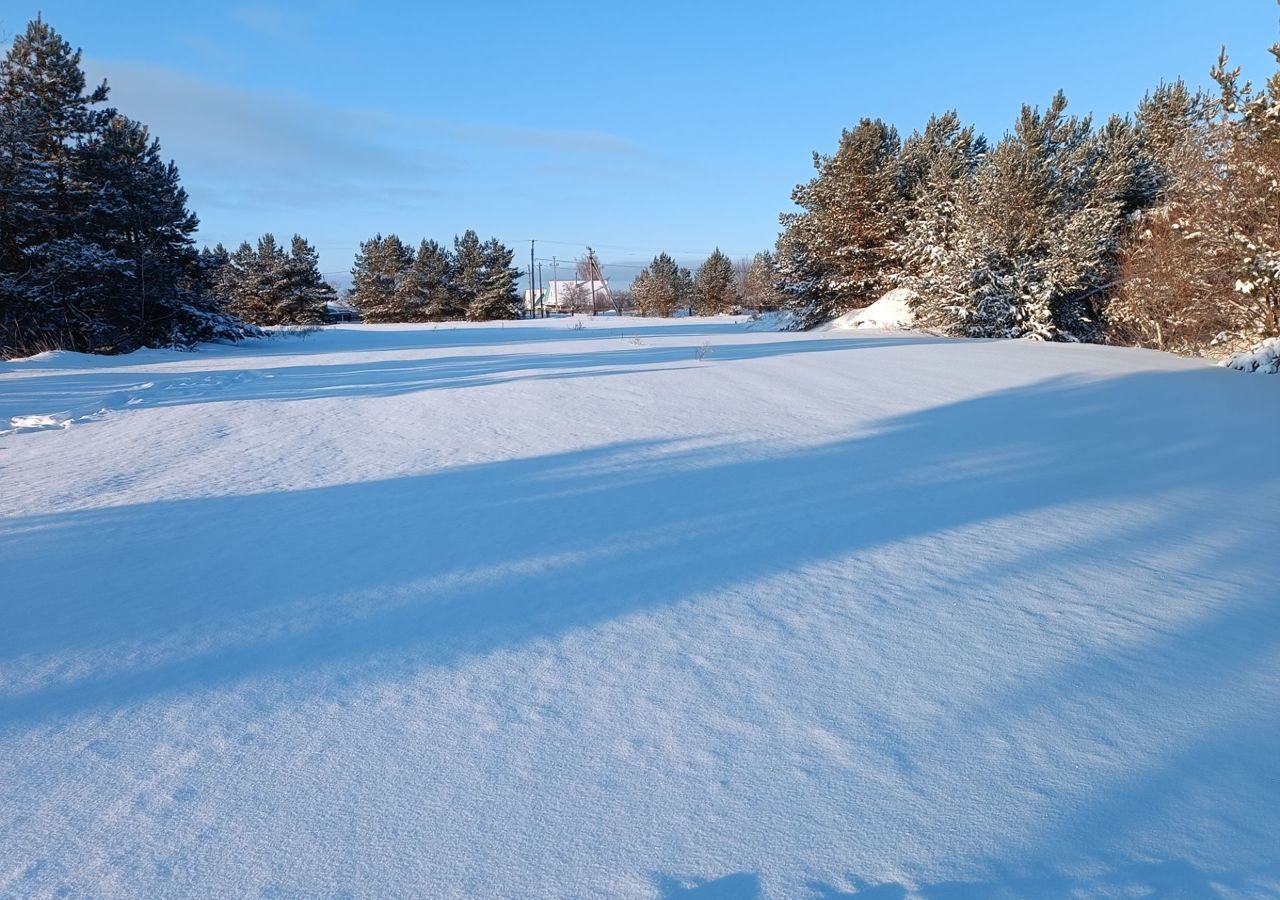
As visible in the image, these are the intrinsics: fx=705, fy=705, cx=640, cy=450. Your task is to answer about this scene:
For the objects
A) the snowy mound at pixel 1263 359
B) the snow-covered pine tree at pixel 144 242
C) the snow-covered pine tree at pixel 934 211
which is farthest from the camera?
the snow-covered pine tree at pixel 934 211

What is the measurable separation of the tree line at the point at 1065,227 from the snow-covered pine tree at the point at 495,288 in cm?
2431

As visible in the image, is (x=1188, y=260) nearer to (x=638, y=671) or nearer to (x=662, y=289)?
(x=638, y=671)

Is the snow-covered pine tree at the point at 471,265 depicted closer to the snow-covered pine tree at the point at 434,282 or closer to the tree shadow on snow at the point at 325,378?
the snow-covered pine tree at the point at 434,282

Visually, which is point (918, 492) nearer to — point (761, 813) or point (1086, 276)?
point (761, 813)

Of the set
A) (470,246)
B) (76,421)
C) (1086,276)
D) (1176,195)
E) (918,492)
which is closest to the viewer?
(918,492)

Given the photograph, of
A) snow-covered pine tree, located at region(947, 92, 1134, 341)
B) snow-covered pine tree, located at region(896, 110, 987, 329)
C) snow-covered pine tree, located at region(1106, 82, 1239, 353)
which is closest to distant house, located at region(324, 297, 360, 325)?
snow-covered pine tree, located at region(896, 110, 987, 329)

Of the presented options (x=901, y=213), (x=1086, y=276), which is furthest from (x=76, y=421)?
(x=901, y=213)

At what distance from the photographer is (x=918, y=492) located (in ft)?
15.9

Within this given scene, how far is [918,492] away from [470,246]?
157ft

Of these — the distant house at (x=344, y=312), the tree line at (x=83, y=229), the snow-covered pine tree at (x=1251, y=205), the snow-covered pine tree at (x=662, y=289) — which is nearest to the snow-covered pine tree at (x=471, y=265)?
the distant house at (x=344, y=312)

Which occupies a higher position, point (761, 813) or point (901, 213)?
point (901, 213)

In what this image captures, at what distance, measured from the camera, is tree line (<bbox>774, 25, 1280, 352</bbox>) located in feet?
38.3

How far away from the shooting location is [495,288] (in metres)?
47.2

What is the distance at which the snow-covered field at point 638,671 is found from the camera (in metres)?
1.71
